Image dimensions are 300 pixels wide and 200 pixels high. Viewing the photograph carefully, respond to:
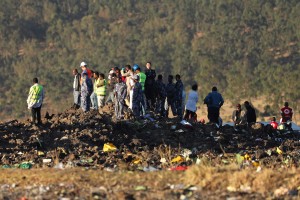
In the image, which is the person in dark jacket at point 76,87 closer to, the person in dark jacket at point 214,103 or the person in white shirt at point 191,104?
the person in white shirt at point 191,104

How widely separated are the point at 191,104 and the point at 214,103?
0.70m

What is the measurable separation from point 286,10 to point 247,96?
2738 cm

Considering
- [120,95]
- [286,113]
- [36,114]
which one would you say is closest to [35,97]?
[36,114]

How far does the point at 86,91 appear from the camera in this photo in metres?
18.6

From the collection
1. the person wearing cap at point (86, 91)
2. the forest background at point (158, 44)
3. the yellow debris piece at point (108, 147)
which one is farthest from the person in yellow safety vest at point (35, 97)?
the forest background at point (158, 44)

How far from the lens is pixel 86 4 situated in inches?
4252

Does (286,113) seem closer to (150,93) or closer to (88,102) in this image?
(150,93)

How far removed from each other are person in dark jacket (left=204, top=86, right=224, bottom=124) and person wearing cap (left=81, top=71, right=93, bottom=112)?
3.08 metres

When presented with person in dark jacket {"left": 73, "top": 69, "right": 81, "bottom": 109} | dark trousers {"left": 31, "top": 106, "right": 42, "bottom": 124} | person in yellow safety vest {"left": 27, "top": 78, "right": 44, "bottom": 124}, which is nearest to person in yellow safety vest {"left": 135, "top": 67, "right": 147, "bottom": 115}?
person in dark jacket {"left": 73, "top": 69, "right": 81, "bottom": 109}

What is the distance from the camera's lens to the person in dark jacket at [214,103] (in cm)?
1902

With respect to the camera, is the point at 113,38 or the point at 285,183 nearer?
the point at 285,183

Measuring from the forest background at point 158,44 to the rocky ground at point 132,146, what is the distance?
42.0m

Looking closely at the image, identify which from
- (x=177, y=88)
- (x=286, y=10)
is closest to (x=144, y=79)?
(x=177, y=88)

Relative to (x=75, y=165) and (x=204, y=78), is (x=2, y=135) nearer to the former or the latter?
(x=75, y=165)
